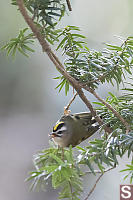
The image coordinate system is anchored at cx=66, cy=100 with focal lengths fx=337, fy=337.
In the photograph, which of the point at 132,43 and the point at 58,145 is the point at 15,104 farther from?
the point at 132,43

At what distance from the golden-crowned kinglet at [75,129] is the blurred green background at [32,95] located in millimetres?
1273

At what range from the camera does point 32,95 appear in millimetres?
2576

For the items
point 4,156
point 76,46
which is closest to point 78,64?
point 76,46

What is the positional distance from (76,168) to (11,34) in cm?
188

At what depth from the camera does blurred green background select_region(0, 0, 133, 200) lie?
7.77 ft

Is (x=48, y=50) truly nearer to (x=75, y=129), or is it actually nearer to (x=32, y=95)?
(x=75, y=129)

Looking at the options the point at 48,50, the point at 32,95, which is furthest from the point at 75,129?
the point at 32,95

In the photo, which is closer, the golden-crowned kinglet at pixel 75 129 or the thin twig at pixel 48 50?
the thin twig at pixel 48 50

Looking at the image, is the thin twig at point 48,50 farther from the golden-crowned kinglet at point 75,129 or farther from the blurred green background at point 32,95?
the blurred green background at point 32,95

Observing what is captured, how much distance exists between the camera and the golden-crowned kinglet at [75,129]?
3.26 feet

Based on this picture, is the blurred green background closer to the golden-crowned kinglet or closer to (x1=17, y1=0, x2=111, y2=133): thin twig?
the golden-crowned kinglet

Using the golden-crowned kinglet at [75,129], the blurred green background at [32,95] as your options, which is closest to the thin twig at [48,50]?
the golden-crowned kinglet at [75,129]

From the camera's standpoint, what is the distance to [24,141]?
251 centimetres

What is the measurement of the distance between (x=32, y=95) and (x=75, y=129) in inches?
61.2
